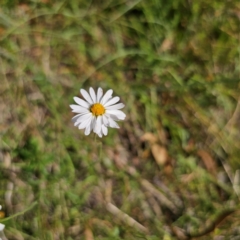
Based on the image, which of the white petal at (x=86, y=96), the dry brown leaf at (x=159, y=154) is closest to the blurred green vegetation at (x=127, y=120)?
the dry brown leaf at (x=159, y=154)

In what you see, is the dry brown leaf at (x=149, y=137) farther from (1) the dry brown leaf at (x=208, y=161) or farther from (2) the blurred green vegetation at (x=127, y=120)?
(1) the dry brown leaf at (x=208, y=161)

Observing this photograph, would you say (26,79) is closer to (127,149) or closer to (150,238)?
(127,149)

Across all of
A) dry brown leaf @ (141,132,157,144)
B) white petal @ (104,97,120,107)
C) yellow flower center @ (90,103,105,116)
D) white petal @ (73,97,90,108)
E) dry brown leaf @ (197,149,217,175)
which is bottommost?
dry brown leaf @ (197,149,217,175)

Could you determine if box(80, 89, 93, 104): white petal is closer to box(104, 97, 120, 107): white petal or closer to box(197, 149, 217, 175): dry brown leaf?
box(104, 97, 120, 107): white petal

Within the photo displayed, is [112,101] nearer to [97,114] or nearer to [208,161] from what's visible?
[97,114]

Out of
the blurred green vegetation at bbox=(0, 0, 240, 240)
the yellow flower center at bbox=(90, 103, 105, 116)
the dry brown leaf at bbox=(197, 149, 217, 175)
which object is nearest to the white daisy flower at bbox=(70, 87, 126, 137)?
the yellow flower center at bbox=(90, 103, 105, 116)

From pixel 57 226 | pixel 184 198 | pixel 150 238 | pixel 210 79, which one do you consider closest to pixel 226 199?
pixel 184 198

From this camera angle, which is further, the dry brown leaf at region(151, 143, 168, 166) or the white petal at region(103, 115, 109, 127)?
the dry brown leaf at region(151, 143, 168, 166)

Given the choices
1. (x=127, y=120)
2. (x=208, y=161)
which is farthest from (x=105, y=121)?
(x=208, y=161)
